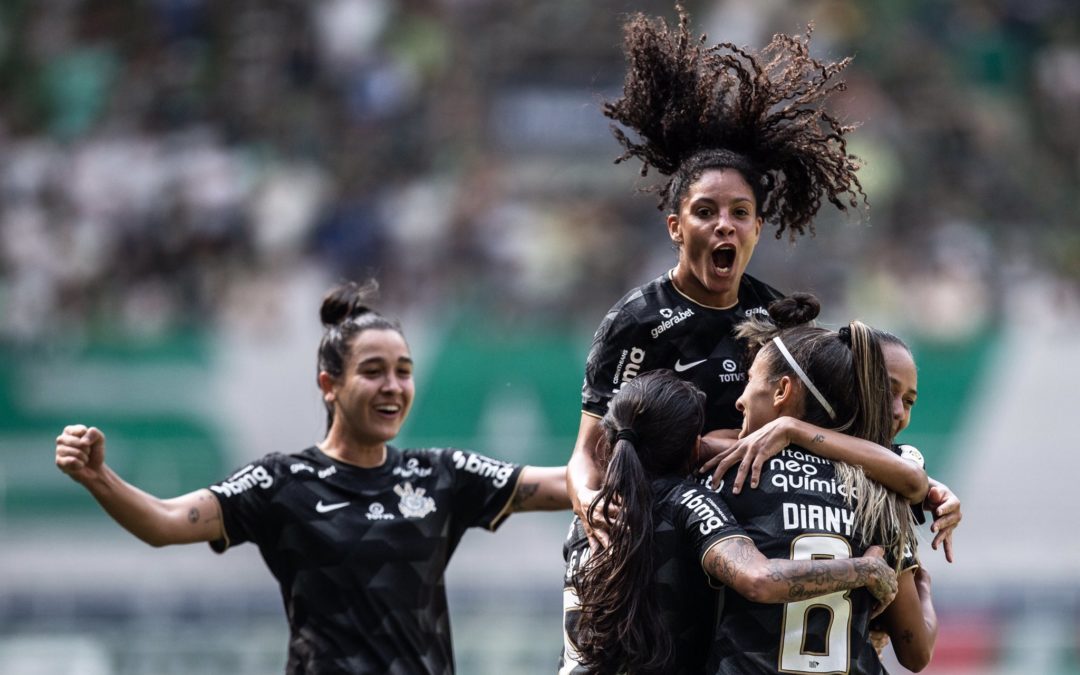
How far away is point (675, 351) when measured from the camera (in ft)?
15.8

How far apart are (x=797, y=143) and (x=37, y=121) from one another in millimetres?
10962

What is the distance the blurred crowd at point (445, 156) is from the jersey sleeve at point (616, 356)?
7.42 m

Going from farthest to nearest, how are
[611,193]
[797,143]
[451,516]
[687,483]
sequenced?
[611,193] → [451,516] → [797,143] → [687,483]

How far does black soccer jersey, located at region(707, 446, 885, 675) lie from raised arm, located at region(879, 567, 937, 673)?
0.27 metres

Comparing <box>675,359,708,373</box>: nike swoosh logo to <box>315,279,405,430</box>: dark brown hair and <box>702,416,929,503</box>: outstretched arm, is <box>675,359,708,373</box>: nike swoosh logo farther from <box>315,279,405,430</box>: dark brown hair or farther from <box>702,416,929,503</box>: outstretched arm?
<box>315,279,405,430</box>: dark brown hair

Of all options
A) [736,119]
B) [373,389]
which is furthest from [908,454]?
[373,389]

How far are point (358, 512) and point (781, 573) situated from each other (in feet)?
6.29

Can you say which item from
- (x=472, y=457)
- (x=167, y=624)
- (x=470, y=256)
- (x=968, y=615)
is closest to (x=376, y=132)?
(x=470, y=256)

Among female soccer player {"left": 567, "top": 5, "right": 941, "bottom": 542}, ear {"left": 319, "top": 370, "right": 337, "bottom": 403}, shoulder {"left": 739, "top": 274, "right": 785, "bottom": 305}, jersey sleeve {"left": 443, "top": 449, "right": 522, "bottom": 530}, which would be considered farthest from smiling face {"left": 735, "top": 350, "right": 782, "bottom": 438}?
ear {"left": 319, "top": 370, "right": 337, "bottom": 403}

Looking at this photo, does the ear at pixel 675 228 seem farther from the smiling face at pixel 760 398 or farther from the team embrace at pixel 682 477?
the smiling face at pixel 760 398

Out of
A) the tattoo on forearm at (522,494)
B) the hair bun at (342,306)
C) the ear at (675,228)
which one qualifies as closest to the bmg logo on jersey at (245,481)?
the hair bun at (342,306)

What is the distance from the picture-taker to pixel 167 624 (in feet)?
36.3

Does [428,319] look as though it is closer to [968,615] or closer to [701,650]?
[968,615]

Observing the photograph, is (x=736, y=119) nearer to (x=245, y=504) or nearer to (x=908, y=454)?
(x=908, y=454)
